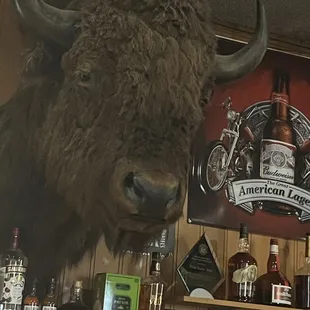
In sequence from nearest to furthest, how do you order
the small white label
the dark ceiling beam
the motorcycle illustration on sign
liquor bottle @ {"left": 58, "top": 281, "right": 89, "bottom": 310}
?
liquor bottle @ {"left": 58, "top": 281, "right": 89, "bottom": 310}
the small white label
the motorcycle illustration on sign
the dark ceiling beam

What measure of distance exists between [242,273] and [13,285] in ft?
1.97

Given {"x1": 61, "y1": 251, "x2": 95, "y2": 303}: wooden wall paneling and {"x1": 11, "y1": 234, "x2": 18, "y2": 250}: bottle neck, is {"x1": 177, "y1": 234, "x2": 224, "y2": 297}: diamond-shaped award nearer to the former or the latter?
{"x1": 61, "y1": 251, "x2": 95, "y2": 303}: wooden wall paneling

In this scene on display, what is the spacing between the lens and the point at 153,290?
1.66 meters

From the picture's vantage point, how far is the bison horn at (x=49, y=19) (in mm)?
1319

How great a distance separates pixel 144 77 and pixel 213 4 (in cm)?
72

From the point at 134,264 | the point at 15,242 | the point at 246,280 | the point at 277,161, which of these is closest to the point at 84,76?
the point at 15,242

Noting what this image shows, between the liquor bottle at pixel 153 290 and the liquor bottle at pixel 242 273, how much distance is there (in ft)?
0.67

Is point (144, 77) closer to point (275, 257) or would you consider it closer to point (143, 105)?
point (143, 105)

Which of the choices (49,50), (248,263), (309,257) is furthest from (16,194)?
(309,257)

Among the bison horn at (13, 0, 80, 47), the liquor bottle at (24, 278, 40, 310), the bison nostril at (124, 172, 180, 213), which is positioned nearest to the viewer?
the bison nostril at (124, 172, 180, 213)

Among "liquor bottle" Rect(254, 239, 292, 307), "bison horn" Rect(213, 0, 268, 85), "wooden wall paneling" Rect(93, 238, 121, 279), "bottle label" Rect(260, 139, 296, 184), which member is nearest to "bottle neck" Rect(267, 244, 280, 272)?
"liquor bottle" Rect(254, 239, 292, 307)

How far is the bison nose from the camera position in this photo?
1.19m

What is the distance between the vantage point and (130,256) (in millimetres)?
1756

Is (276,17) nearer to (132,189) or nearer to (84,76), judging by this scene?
(84,76)
